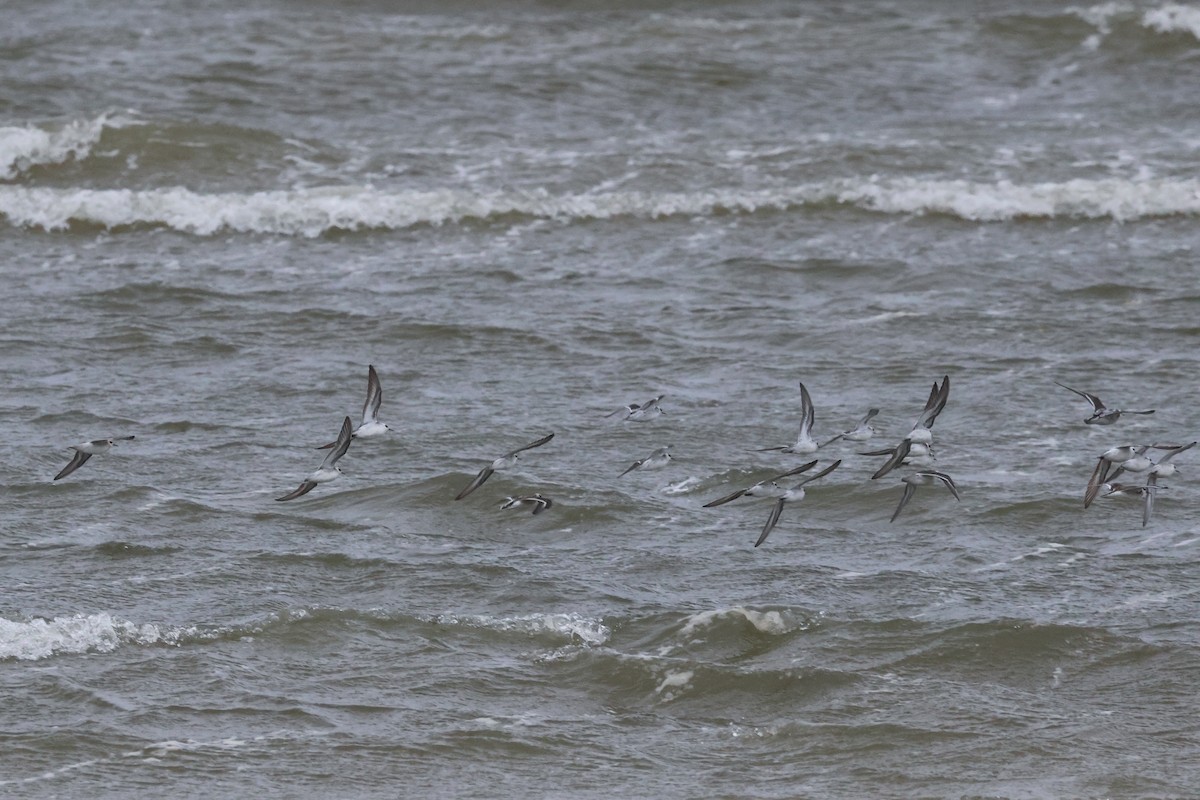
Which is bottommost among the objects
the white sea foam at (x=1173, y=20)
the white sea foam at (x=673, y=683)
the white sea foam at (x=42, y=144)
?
the white sea foam at (x=673, y=683)

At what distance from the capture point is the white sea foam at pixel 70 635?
329 inches

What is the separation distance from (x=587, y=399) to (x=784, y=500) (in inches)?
104

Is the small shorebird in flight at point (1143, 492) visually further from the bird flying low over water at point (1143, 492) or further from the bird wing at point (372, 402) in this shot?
the bird wing at point (372, 402)

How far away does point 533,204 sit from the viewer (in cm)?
1722

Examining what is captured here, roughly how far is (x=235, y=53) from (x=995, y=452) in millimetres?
14640

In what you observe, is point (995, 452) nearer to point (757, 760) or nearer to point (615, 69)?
point (757, 760)

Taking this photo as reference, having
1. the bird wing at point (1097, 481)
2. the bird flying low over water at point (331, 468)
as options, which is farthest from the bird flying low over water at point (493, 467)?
the bird wing at point (1097, 481)

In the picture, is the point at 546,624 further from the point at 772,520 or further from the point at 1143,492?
the point at 1143,492

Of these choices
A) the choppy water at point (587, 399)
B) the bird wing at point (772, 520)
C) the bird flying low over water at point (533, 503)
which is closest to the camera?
the choppy water at point (587, 399)

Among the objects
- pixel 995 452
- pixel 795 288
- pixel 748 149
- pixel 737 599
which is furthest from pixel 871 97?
pixel 737 599

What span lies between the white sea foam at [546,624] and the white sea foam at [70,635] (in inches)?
58.9

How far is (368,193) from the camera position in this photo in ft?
57.1

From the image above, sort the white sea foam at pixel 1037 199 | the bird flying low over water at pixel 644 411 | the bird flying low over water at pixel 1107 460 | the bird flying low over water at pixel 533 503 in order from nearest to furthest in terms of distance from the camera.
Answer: the bird flying low over water at pixel 1107 460 → the bird flying low over water at pixel 533 503 → the bird flying low over water at pixel 644 411 → the white sea foam at pixel 1037 199

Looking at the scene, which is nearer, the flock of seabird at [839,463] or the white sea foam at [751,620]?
the white sea foam at [751,620]
